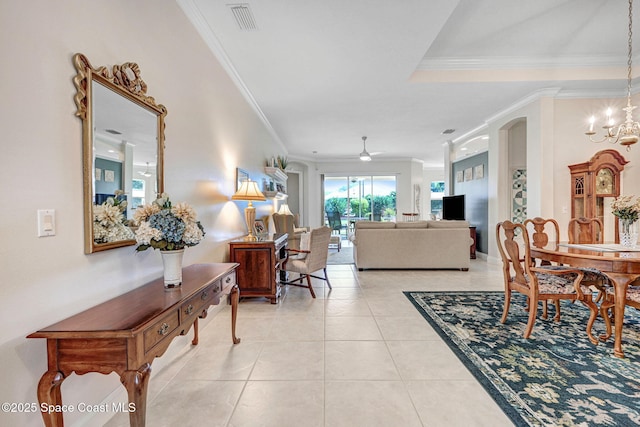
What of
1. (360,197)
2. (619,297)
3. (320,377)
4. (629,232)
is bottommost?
(320,377)

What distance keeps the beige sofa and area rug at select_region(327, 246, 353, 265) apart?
980 mm

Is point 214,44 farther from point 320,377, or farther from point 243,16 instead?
point 320,377

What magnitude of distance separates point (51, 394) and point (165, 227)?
0.81m

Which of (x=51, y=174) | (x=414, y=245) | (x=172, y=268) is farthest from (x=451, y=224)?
(x=51, y=174)

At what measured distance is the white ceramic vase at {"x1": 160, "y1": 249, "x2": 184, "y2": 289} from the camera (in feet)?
5.54

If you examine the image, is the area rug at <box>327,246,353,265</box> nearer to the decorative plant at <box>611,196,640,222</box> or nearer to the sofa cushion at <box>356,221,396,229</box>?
the sofa cushion at <box>356,221,396,229</box>

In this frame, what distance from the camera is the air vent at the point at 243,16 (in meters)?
2.53

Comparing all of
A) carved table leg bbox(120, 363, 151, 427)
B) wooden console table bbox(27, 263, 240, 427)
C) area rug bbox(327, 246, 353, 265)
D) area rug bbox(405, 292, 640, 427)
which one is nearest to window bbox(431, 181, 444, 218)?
area rug bbox(327, 246, 353, 265)

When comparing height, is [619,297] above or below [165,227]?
below

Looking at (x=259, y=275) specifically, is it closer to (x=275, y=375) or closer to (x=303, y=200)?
(x=275, y=375)

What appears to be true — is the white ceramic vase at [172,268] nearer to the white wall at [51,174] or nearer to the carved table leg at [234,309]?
the white wall at [51,174]

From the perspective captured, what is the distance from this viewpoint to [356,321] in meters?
2.95

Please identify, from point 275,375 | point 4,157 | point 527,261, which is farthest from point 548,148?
point 4,157

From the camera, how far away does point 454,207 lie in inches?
276
